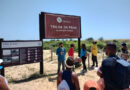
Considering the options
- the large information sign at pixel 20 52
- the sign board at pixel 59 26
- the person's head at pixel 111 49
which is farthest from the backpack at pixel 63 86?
the sign board at pixel 59 26

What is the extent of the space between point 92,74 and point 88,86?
20.7 feet

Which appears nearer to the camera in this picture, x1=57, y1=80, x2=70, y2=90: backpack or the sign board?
x1=57, y1=80, x2=70, y2=90: backpack

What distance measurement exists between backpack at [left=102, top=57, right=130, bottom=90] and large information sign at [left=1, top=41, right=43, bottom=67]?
18.5 ft

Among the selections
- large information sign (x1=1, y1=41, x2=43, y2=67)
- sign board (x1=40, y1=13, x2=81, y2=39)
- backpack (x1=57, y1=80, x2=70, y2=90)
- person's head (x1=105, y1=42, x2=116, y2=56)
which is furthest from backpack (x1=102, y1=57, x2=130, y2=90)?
sign board (x1=40, y1=13, x2=81, y2=39)

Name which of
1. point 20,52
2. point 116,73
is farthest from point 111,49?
point 20,52

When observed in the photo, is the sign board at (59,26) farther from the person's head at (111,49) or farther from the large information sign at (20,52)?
the person's head at (111,49)

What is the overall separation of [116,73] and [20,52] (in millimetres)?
5904

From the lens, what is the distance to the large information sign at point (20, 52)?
6801 mm

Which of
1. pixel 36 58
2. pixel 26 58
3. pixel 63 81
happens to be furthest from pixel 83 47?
pixel 63 81

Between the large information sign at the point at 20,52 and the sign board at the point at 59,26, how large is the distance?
0.84 meters

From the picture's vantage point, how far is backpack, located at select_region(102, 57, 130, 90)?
2.13 meters

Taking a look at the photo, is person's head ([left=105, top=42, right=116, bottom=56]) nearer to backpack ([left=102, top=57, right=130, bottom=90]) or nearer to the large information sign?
backpack ([left=102, top=57, right=130, bottom=90])

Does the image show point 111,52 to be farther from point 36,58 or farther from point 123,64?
point 36,58

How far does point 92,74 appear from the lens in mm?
8180
